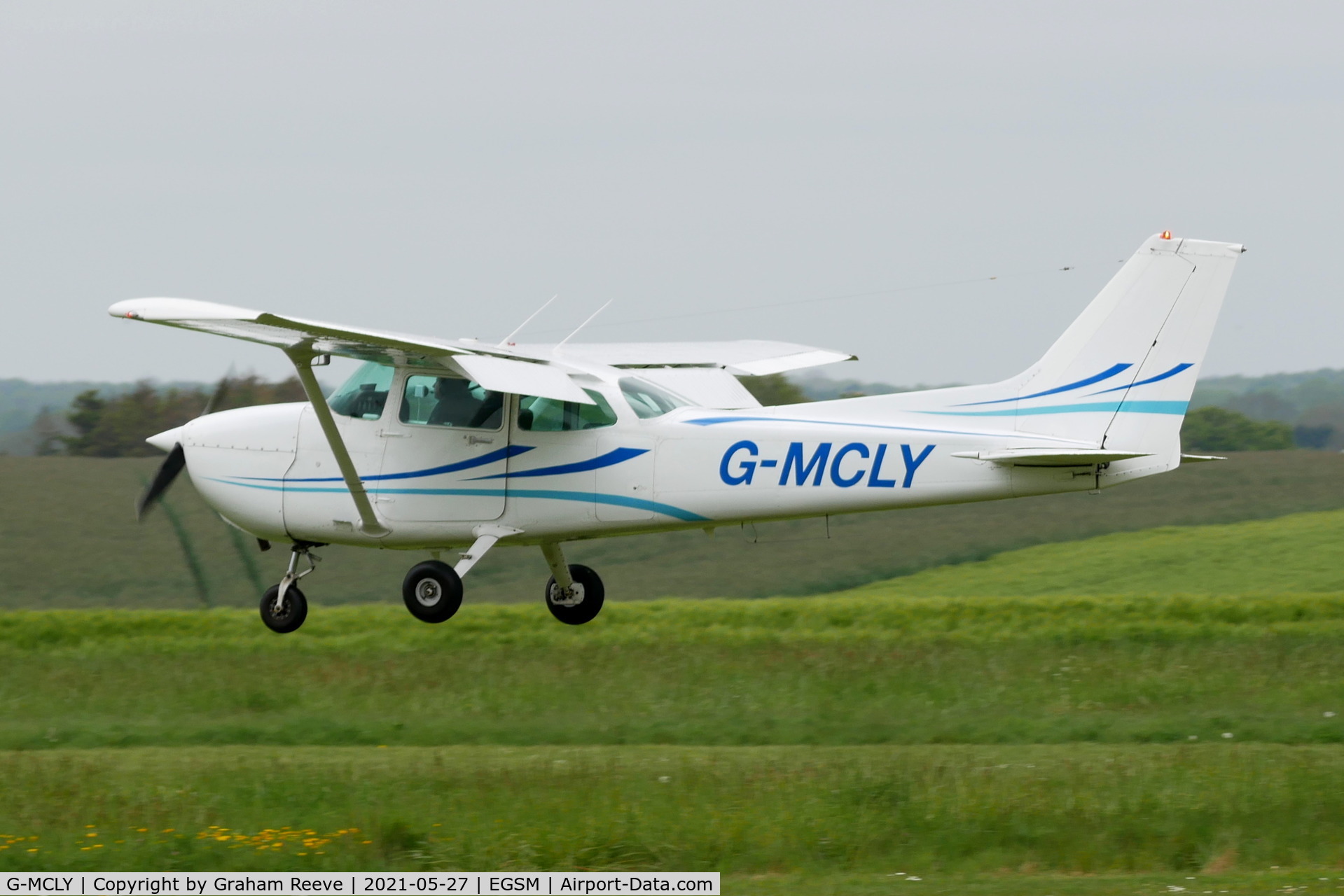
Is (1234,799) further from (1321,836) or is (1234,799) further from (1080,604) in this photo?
(1080,604)

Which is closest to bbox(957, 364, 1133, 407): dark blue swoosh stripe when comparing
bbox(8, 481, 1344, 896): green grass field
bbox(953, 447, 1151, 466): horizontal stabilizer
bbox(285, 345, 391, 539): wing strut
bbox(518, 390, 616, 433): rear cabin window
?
bbox(953, 447, 1151, 466): horizontal stabilizer

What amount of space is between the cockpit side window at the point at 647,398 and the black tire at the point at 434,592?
219 centimetres

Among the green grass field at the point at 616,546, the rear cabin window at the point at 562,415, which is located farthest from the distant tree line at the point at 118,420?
the rear cabin window at the point at 562,415

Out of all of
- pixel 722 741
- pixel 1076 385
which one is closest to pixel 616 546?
pixel 722 741

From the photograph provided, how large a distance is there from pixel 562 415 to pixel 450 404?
102cm

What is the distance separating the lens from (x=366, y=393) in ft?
47.3

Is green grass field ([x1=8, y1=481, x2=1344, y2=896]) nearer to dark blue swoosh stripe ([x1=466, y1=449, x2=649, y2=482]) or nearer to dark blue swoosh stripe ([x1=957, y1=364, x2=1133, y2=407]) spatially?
dark blue swoosh stripe ([x1=466, y1=449, x2=649, y2=482])

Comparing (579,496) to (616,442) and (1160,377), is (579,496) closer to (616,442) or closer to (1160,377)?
(616,442)

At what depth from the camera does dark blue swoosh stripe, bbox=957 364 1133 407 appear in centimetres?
1330

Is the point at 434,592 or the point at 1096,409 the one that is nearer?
the point at 1096,409

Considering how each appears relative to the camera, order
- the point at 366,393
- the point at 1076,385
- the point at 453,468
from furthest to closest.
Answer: the point at 366,393 → the point at 453,468 → the point at 1076,385

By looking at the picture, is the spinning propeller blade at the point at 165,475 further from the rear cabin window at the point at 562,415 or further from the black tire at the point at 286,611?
the rear cabin window at the point at 562,415

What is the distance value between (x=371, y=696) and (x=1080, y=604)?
40.6ft

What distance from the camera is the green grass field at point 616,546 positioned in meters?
33.2
